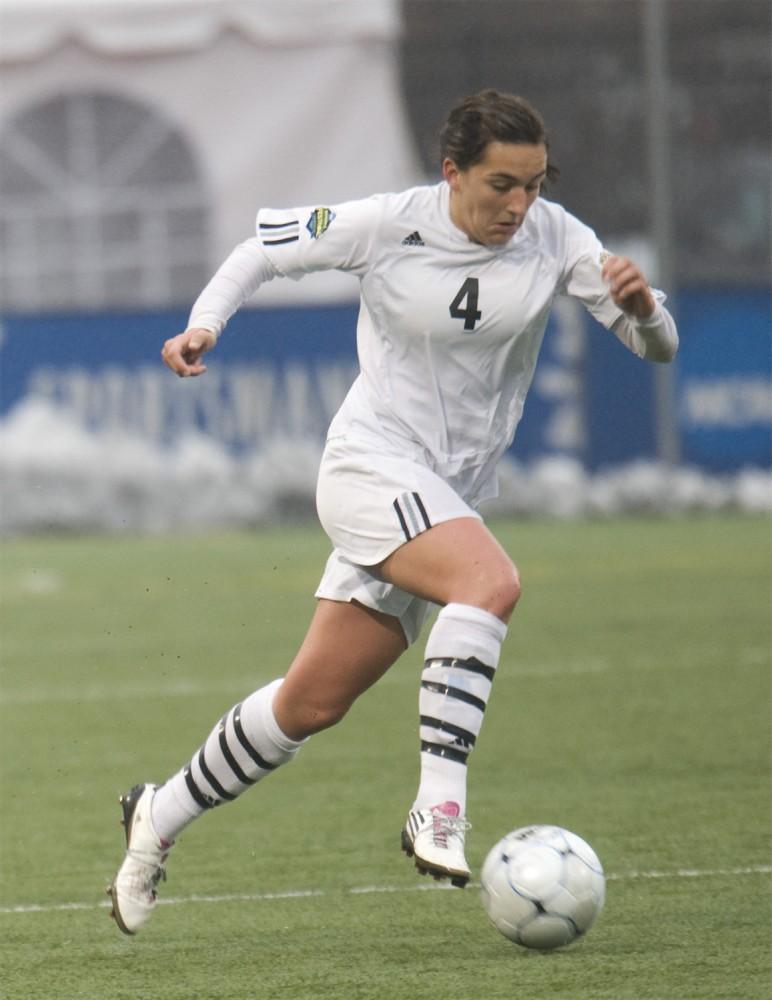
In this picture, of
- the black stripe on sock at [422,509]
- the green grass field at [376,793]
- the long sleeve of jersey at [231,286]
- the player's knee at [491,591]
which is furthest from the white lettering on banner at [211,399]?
the player's knee at [491,591]

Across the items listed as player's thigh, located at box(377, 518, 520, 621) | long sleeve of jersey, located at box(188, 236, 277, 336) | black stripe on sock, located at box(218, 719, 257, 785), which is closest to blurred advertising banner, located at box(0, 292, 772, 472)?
long sleeve of jersey, located at box(188, 236, 277, 336)

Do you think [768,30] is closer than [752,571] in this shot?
No

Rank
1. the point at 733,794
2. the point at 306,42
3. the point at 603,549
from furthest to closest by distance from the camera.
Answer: the point at 306,42 < the point at 603,549 < the point at 733,794

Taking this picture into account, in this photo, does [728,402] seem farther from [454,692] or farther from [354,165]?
[454,692]

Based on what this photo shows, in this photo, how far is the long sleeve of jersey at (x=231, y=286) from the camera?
480 centimetres

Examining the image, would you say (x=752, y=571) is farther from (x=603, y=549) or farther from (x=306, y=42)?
(x=306, y=42)

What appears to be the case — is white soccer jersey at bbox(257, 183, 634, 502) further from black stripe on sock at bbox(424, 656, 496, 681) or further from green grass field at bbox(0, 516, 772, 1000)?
green grass field at bbox(0, 516, 772, 1000)

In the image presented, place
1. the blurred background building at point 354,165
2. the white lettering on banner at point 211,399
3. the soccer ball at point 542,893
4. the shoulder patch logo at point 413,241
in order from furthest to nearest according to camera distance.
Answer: the blurred background building at point 354,165, the white lettering on banner at point 211,399, the shoulder patch logo at point 413,241, the soccer ball at point 542,893

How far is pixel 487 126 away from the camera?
15.3 feet

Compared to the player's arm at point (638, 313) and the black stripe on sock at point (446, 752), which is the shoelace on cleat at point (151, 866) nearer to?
the black stripe on sock at point (446, 752)

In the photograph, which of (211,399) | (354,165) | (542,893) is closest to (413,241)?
(542,893)

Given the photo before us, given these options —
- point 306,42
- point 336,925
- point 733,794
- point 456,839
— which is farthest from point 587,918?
point 306,42

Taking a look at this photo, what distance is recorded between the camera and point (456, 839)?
434cm

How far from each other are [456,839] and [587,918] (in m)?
0.34
